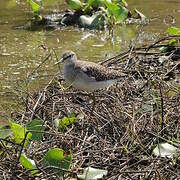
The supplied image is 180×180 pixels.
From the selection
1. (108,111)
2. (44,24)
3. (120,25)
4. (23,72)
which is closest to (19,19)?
(44,24)

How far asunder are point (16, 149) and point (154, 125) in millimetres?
1257

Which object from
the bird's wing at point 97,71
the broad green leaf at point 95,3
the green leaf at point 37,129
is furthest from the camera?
the broad green leaf at point 95,3

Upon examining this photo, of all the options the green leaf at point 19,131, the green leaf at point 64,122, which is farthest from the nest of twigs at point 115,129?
the green leaf at point 19,131

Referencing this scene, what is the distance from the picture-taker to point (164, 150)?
15.1 ft

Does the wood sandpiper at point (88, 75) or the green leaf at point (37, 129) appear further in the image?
the wood sandpiper at point (88, 75)

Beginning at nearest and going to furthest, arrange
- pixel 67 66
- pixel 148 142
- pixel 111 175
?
pixel 111 175
pixel 148 142
pixel 67 66

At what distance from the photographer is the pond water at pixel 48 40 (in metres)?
7.44

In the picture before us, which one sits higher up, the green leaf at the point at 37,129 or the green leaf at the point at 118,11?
the green leaf at the point at 118,11

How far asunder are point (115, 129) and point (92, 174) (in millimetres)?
894

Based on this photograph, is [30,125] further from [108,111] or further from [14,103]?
[14,103]

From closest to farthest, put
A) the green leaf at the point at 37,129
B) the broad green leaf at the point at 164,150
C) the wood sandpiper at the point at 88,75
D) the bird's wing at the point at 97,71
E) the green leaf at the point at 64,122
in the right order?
the green leaf at the point at 37,129
the broad green leaf at the point at 164,150
the green leaf at the point at 64,122
the wood sandpiper at the point at 88,75
the bird's wing at the point at 97,71

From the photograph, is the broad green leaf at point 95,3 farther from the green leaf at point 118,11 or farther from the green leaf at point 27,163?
the green leaf at point 27,163

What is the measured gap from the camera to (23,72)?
7551mm

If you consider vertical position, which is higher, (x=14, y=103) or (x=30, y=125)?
(x=30, y=125)
